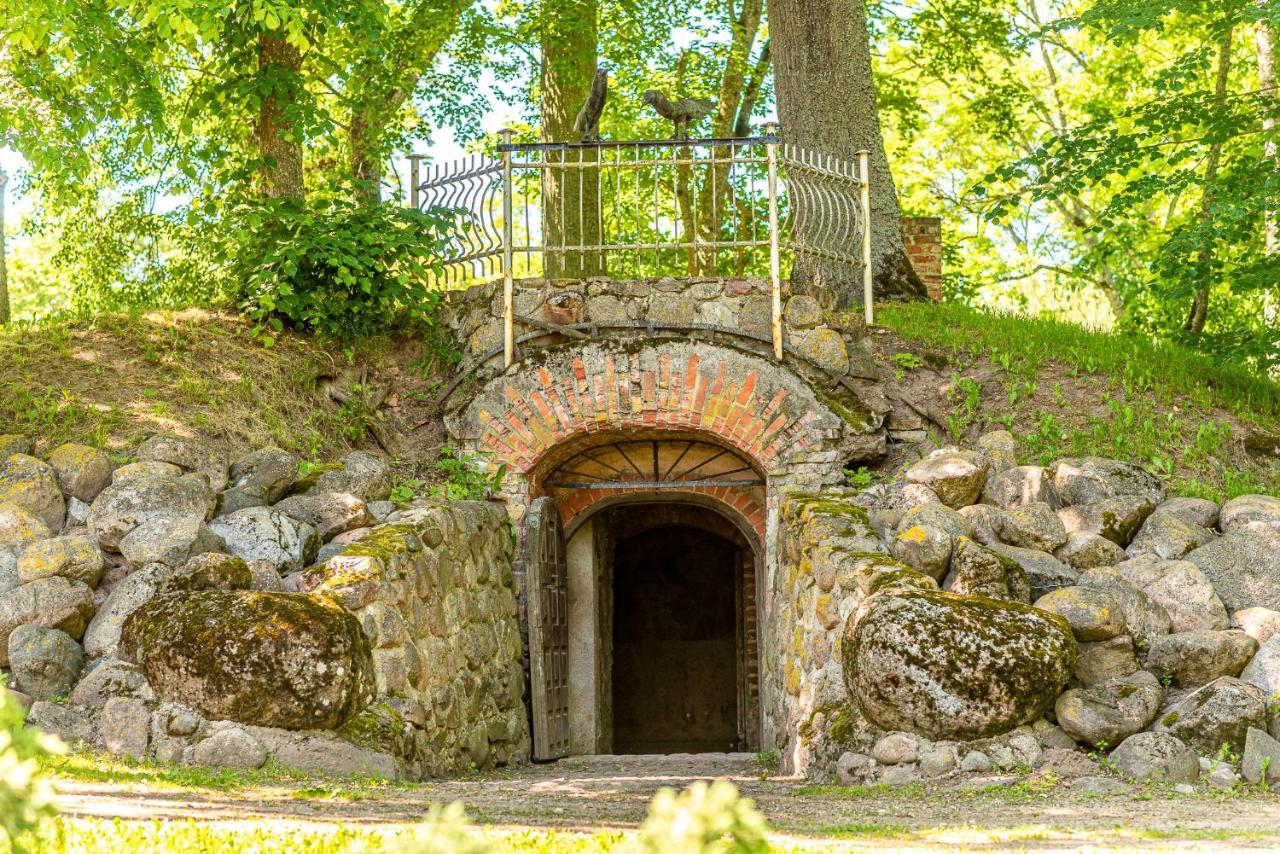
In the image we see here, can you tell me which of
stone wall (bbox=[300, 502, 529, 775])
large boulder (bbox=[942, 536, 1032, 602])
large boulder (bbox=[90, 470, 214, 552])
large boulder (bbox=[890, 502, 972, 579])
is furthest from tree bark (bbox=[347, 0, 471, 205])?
large boulder (bbox=[942, 536, 1032, 602])

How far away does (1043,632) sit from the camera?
6527 mm

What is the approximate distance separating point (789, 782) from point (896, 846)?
9.51ft

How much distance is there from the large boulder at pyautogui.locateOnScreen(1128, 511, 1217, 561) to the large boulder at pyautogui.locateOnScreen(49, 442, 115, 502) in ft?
20.6

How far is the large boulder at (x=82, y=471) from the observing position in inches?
308

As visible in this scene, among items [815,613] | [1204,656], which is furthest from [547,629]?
[1204,656]

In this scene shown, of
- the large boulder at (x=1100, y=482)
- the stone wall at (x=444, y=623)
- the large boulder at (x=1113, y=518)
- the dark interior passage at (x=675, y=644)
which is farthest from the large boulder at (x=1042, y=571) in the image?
the dark interior passage at (x=675, y=644)

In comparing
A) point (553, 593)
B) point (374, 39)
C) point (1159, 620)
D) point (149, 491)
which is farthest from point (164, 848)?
point (374, 39)

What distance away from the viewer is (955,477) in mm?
8469

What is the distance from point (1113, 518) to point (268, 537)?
517cm

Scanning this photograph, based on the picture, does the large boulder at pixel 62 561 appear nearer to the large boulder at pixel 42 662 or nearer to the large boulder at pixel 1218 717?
the large boulder at pixel 42 662

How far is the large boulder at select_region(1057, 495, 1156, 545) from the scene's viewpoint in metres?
8.23

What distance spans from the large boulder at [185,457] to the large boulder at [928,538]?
4188 millimetres

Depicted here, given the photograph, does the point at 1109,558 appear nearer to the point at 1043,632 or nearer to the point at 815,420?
the point at 1043,632

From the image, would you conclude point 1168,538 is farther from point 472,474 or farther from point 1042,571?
point 472,474
